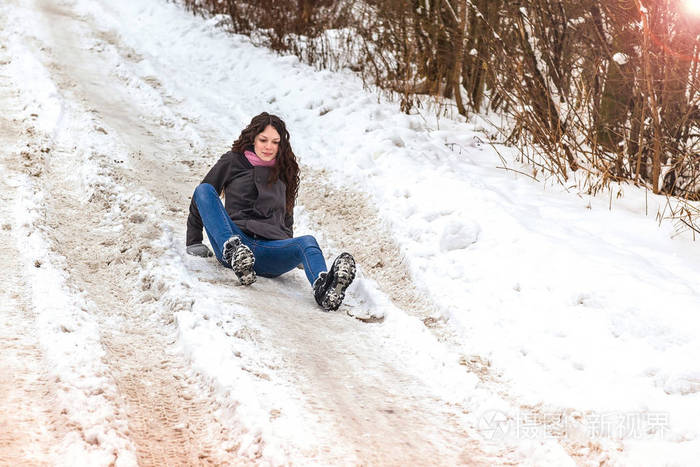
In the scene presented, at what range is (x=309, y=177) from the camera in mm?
5762

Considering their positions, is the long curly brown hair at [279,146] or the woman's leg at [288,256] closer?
the woman's leg at [288,256]

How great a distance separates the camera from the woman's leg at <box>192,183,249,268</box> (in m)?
3.65

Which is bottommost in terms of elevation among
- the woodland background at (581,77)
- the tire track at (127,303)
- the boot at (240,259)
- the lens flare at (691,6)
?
the tire track at (127,303)

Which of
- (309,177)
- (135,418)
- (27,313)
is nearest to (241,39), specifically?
(309,177)

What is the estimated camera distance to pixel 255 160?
394 centimetres

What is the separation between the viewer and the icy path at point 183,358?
7.34 ft

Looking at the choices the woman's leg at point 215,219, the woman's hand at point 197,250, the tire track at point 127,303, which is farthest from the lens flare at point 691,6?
the tire track at point 127,303

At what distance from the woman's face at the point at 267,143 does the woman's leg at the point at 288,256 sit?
54 cm

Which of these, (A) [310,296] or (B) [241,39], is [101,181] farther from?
(B) [241,39]

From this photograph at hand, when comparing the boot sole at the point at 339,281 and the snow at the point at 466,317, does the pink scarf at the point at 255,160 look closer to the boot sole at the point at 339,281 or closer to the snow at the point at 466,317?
the snow at the point at 466,317

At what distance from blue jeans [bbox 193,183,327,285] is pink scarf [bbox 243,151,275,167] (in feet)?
1.07

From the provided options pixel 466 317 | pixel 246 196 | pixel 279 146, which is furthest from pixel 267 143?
pixel 466 317

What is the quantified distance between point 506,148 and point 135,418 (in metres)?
4.69

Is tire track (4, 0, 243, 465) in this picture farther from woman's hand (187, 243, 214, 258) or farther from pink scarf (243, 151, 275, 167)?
pink scarf (243, 151, 275, 167)
